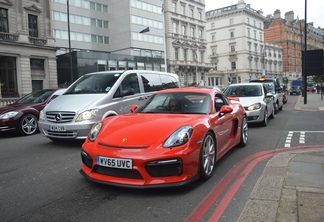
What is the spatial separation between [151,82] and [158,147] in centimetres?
582

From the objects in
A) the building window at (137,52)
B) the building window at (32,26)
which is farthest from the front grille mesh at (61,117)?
the building window at (137,52)

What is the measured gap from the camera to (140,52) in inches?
2015

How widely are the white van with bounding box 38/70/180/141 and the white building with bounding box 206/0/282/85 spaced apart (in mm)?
78276

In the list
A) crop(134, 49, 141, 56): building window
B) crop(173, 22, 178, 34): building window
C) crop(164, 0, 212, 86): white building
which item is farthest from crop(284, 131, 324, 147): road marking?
crop(173, 22, 178, 34): building window

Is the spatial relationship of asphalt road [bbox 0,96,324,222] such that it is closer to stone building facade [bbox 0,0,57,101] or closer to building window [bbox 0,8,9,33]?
stone building facade [bbox 0,0,57,101]

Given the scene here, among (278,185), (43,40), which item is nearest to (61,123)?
(278,185)

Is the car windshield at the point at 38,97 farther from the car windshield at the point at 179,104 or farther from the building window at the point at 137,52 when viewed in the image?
the building window at the point at 137,52

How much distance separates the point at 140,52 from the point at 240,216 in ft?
163

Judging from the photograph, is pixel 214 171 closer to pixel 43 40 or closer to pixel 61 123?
pixel 61 123

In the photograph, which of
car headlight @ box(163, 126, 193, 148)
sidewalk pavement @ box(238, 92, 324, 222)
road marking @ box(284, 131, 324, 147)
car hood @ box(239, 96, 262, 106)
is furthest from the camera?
car hood @ box(239, 96, 262, 106)

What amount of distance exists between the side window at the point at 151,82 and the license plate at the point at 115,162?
5341mm

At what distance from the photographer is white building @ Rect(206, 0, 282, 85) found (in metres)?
85.4

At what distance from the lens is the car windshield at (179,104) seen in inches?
201

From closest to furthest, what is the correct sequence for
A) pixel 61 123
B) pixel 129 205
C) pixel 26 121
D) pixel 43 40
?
pixel 129 205, pixel 61 123, pixel 26 121, pixel 43 40
